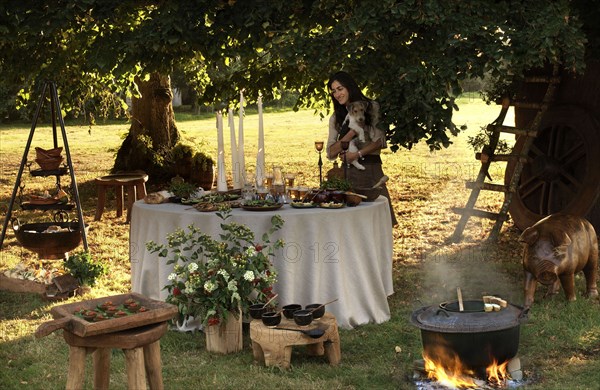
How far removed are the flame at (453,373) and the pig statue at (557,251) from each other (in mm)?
2150

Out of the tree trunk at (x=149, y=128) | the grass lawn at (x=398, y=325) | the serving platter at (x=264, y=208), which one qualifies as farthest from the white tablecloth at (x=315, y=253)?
the tree trunk at (x=149, y=128)

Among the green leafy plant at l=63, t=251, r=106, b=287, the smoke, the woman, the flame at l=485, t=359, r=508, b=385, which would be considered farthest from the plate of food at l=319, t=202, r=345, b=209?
the green leafy plant at l=63, t=251, r=106, b=287

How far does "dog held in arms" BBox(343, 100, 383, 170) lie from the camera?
7730 millimetres

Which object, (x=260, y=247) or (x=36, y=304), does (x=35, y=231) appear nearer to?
(x=36, y=304)

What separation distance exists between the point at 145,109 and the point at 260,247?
933 cm

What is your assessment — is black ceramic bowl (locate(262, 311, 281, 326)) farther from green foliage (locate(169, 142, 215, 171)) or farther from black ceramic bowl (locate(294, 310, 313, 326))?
green foliage (locate(169, 142, 215, 171))

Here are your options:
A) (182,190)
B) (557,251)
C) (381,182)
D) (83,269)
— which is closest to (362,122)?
(381,182)

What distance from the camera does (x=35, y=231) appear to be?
29.5 feet

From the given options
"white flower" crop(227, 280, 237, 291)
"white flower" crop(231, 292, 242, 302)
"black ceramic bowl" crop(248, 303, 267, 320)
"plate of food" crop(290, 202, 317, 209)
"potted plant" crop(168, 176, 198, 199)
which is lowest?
"black ceramic bowl" crop(248, 303, 267, 320)

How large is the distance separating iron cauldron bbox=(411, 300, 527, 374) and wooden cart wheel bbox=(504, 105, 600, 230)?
15.8ft

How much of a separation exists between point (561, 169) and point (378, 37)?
12.2 feet

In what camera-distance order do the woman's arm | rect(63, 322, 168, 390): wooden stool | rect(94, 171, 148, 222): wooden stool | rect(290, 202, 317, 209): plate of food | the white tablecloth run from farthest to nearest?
rect(94, 171, 148, 222): wooden stool < the woman's arm < rect(290, 202, 317, 209): plate of food < the white tablecloth < rect(63, 322, 168, 390): wooden stool

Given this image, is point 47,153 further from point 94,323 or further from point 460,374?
point 460,374

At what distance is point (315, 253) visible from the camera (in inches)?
269
